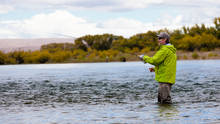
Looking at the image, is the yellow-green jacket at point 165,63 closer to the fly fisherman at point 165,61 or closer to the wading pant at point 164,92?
the fly fisherman at point 165,61

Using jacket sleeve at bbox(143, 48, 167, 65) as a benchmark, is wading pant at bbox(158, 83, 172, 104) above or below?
below

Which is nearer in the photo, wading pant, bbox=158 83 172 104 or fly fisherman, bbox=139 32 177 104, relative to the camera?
fly fisherman, bbox=139 32 177 104

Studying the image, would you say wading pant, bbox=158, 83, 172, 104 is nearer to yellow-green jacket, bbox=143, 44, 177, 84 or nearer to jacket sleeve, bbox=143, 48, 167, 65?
yellow-green jacket, bbox=143, 44, 177, 84

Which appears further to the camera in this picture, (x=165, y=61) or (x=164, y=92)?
(x=164, y=92)

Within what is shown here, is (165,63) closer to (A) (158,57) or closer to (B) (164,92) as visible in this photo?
(A) (158,57)

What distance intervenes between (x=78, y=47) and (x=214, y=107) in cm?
9172

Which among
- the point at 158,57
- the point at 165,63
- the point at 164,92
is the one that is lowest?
the point at 164,92

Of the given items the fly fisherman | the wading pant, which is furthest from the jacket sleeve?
the wading pant

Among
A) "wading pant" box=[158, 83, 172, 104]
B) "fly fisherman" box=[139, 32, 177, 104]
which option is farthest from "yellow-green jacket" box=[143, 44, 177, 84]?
"wading pant" box=[158, 83, 172, 104]

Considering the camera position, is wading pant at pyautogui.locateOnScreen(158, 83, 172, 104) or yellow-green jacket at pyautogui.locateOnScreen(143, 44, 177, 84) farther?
wading pant at pyautogui.locateOnScreen(158, 83, 172, 104)

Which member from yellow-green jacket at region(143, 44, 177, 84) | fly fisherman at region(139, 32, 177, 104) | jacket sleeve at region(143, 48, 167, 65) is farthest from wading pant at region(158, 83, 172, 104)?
jacket sleeve at region(143, 48, 167, 65)

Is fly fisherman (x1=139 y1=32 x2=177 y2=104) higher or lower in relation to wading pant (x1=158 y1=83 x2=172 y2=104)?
higher

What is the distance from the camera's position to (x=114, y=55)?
90.4 metres

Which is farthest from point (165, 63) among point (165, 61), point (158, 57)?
point (158, 57)
